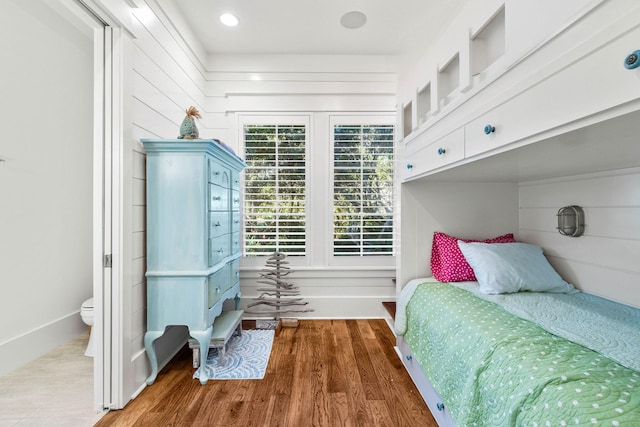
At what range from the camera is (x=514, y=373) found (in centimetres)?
89

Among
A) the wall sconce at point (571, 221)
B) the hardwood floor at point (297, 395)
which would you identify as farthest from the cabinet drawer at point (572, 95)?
the hardwood floor at point (297, 395)

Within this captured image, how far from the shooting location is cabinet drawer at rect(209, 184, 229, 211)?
1.82 meters

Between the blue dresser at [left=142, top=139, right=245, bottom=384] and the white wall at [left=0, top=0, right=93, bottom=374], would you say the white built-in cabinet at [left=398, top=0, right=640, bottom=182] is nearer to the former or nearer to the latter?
the blue dresser at [left=142, top=139, right=245, bottom=384]

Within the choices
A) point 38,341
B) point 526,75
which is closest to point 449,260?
point 526,75

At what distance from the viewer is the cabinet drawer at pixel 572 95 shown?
59cm

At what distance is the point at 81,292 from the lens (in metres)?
2.49

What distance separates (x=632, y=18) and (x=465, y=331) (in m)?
1.10

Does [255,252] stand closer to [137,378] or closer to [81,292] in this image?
[137,378]

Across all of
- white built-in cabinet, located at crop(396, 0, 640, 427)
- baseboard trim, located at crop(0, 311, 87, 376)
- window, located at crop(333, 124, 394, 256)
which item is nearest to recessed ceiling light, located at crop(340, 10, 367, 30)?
white built-in cabinet, located at crop(396, 0, 640, 427)

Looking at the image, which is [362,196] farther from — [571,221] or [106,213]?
[106,213]

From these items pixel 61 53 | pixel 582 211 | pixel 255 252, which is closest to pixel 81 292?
pixel 255 252

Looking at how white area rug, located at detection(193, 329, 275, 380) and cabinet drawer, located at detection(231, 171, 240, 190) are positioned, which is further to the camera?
cabinet drawer, located at detection(231, 171, 240, 190)

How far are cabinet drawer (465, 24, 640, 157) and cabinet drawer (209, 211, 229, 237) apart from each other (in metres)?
1.59

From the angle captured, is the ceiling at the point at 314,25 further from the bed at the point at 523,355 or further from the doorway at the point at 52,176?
the bed at the point at 523,355
